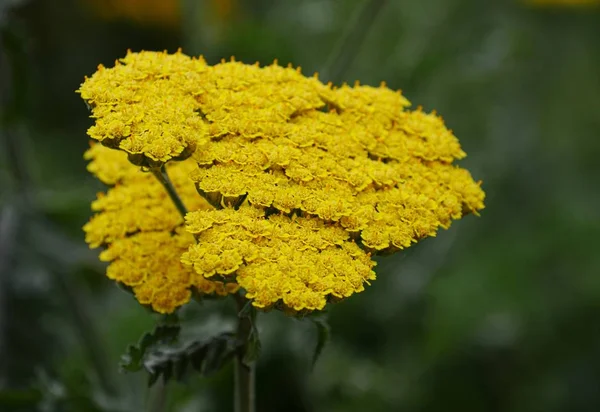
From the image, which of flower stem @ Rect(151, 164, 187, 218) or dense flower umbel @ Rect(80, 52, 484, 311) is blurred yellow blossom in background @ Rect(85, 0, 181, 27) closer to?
dense flower umbel @ Rect(80, 52, 484, 311)

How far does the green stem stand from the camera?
3.34 m

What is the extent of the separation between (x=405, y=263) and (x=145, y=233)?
2.64 meters

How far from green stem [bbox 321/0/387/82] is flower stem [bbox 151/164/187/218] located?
4.02 ft

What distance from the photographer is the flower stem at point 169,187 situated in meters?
2.13

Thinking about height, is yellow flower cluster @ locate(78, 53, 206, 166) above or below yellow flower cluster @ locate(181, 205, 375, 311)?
above

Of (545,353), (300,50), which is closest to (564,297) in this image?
(545,353)

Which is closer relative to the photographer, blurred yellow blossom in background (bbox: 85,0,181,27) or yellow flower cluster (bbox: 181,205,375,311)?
yellow flower cluster (bbox: 181,205,375,311)

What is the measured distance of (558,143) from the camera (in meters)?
6.83

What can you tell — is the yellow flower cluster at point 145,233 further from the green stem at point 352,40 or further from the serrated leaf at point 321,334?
the green stem at point 352,40

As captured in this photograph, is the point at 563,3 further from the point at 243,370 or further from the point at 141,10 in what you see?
the point at 243,370

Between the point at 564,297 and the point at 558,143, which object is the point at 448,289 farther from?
the point at 558,143

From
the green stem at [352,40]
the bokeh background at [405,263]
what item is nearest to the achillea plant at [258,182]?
the bokeh background at [405,263]

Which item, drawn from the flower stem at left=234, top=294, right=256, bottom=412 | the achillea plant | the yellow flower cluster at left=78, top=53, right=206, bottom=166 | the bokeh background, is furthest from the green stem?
the flower stem at left=234, top=294, right=256, bottom=412

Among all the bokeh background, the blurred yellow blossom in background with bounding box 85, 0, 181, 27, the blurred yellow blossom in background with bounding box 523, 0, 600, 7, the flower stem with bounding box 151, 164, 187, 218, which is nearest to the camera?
the flower stem with bounding box 151, 164, 187, 218
